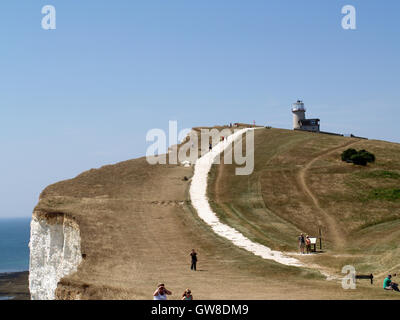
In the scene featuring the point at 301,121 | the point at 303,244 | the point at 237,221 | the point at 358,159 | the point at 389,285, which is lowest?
the point at 389,285

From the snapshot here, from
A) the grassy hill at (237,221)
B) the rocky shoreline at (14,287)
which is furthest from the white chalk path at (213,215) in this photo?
the rocky shoreline at (14,287)

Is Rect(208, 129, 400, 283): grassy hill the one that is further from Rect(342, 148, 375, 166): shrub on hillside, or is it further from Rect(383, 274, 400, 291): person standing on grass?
Rect(383, 274, 400, 291): person standing on grass

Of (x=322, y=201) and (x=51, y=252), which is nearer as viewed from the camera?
(x=51, y=252)

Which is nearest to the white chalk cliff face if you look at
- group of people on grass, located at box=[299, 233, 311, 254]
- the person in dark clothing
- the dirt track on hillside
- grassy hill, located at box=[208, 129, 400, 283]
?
the person in dark clothing

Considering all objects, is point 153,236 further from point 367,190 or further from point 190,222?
point 367,190

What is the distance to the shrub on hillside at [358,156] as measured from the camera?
2677 inches

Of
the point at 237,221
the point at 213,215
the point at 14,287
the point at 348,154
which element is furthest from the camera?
the point at 14,287

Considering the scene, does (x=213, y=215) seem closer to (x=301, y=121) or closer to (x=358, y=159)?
(x=358, y=159)

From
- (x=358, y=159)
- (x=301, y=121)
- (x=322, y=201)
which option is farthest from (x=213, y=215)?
(x=301, y=121)

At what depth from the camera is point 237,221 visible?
47.4 m

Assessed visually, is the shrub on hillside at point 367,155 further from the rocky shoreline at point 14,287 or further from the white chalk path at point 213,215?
the rocky shoreline at point 14,287

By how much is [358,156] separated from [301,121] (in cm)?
3534

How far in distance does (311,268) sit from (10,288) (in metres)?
78.0

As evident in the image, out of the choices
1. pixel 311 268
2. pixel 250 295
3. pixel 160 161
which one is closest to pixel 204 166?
pixel 160 161
